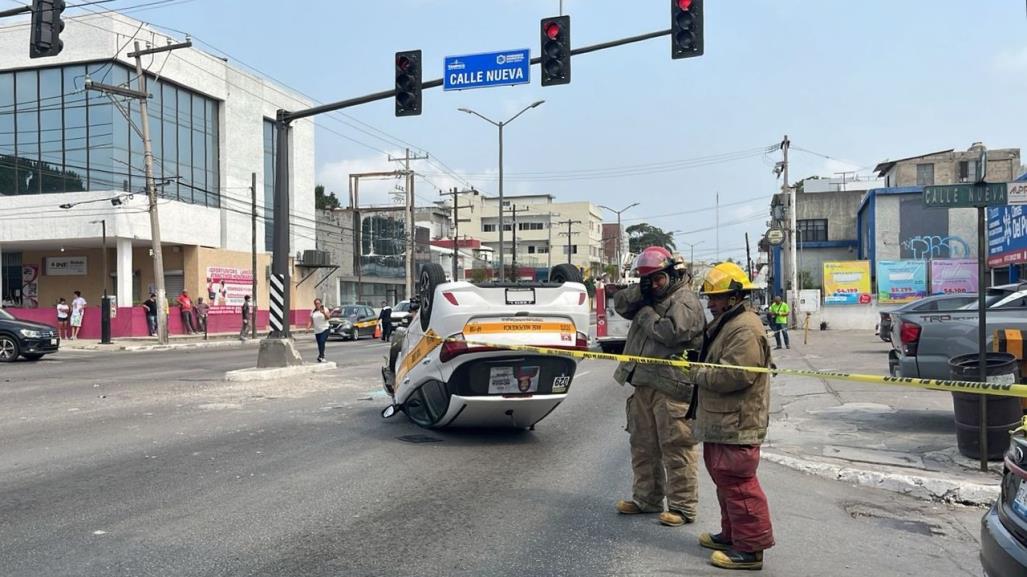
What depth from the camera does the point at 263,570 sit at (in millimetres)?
4730

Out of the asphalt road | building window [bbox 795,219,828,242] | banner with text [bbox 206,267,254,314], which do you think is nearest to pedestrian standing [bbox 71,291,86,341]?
banner with text [bbox 206,267,254,314]

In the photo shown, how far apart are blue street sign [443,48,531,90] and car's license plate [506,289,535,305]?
326 inches

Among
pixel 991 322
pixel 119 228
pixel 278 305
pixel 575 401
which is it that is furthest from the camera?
pixel 119 228

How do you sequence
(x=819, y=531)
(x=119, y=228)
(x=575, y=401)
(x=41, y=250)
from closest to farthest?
(x=819, y=531) → (x=575, y=401) → (x=119, y=228) → (x=41, y=250)

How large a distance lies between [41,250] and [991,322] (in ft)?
130

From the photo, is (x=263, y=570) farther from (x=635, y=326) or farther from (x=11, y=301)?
(x=11, y=301)

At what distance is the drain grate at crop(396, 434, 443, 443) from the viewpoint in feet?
29.0

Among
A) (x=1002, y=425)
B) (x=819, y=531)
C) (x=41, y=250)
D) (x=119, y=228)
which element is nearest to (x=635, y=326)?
(x=819, y=531)

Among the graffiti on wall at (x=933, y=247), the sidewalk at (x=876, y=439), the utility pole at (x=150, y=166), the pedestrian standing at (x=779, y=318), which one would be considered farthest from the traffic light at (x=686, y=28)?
the graffiti on wall at (x=933, y=247)

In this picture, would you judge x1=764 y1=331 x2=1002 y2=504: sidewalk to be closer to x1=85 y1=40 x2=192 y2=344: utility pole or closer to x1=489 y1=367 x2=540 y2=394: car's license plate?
x1=489 y1=367 x2=540 y2=394: car's license plate

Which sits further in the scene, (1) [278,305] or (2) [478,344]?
(1) [278,305]

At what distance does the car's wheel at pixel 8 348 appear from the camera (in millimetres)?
20406

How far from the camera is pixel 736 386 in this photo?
4812mm

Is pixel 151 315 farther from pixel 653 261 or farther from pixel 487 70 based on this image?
pixel 653 261
